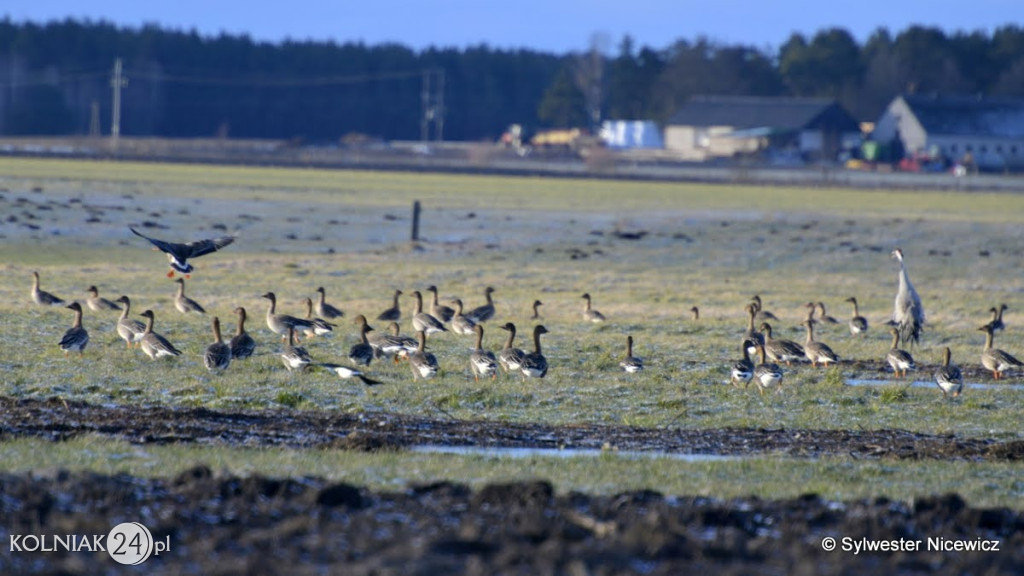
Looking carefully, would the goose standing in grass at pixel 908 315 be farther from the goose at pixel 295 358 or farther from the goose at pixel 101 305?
the goose at pixel 101 305

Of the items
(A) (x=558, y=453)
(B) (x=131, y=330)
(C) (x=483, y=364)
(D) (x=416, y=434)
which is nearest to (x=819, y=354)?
(C) (x=483, y=364)

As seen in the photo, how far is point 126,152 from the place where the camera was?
85750mm

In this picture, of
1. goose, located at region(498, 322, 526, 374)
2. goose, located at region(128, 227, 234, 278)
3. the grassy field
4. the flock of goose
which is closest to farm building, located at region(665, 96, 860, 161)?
the grassy field

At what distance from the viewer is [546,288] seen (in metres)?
29.0

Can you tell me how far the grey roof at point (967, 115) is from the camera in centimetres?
11712

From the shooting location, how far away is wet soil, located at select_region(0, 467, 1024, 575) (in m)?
7.21

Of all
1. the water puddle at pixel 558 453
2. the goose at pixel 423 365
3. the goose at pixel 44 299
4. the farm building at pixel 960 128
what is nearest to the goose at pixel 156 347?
the goose at pixel 423 365

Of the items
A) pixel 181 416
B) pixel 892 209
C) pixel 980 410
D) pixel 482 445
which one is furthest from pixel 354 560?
pixel 892 209

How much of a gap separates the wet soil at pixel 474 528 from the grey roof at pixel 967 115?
11388 cm

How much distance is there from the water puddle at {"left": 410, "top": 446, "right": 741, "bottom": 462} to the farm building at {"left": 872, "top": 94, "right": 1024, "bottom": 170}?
109700 millimetres

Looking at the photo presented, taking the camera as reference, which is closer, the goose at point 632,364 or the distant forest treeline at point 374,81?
the goose at point 632,364

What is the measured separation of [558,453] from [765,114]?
4418 inches

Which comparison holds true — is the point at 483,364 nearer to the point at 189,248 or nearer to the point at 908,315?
the point at 189,248

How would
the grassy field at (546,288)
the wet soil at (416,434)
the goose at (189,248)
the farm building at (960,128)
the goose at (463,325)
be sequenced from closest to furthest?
1. the wet soil at (416,434)
2. the grassy field at (546,288)
3. the goose at (189,248)
4. the goose at (463,325)
5. the farm building at (960,128)
